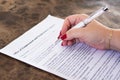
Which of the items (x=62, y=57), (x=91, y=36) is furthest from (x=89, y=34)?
(x=62, y=57)

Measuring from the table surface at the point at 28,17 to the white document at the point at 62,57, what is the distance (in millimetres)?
25

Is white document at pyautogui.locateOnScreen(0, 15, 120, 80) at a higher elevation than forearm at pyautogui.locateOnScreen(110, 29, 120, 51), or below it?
below

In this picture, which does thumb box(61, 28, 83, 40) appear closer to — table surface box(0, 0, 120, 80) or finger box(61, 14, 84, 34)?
finger box(61, 14, 84, 34)

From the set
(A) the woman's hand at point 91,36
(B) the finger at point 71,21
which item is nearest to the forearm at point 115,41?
(A) the woman's hand at point 91,36

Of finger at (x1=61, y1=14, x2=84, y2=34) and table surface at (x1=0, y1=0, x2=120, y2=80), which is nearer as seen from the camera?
table surface at (x1=0, y1=0, x2=120, y2=80)

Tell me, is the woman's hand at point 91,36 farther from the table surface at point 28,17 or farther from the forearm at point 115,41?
the table surface at point 28,17

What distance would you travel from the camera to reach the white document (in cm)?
75

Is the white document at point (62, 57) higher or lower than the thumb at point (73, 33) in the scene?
lower

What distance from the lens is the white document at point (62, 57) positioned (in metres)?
0.75

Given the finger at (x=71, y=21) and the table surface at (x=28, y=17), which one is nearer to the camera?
the table surface at (x=28, y=17)

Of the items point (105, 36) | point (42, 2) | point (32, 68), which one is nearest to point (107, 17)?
point (105, 36)

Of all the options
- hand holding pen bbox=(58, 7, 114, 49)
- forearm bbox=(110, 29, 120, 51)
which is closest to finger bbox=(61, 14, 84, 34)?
hand holding pen bbox=(58, 7, 114, 49)

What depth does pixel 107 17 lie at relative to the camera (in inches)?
40.4

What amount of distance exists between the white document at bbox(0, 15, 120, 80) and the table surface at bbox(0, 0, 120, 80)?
0.08 feet
